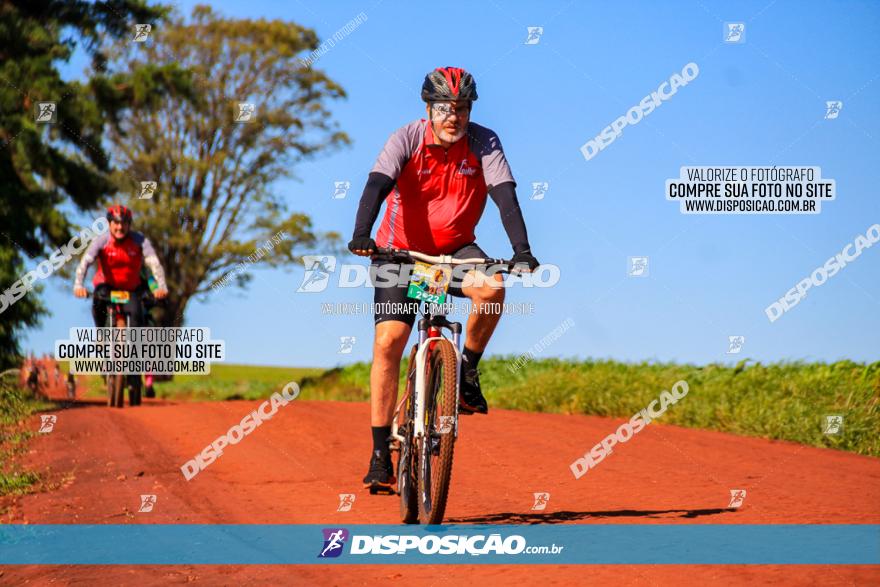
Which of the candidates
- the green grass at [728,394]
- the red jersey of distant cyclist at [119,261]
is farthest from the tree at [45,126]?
the green grass at [728,394]

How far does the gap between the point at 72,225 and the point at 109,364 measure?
577 centimetres

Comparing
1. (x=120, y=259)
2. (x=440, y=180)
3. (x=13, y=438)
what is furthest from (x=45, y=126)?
(x=440, y=180)

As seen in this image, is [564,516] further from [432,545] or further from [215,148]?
[215,148]

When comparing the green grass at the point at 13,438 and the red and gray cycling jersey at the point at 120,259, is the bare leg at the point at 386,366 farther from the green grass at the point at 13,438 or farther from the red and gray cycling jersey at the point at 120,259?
the red and gray cycling jersey at the point at 120,259

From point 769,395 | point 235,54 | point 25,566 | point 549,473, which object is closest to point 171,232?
point 235,54

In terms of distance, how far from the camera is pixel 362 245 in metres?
6.13

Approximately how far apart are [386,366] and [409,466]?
0.68m

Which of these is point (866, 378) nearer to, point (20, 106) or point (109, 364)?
point (109, 364)

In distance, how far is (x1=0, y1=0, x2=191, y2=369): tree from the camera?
1770 centimetres

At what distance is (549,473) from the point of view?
8.98m

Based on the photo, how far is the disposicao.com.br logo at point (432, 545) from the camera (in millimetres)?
5832

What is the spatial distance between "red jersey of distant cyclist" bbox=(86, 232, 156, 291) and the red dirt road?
10.5 ft

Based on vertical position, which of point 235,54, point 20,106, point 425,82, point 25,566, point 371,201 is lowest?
point 25,566

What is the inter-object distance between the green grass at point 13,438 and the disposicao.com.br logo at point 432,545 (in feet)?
11.7
